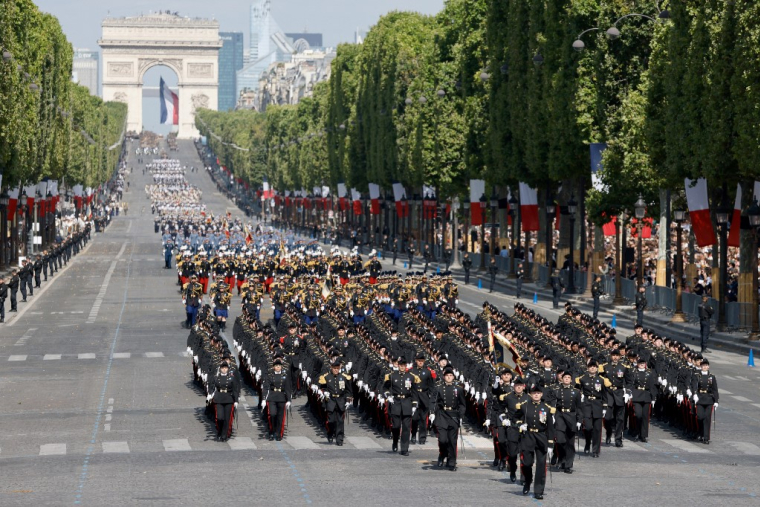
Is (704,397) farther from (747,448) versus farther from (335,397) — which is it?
(335,397)

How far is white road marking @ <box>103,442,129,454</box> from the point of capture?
29.3 m

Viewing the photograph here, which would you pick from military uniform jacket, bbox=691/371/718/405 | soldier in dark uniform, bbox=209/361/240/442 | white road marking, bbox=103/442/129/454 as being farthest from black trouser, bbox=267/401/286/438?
military uniform jacket, bbox=691/371/718/405

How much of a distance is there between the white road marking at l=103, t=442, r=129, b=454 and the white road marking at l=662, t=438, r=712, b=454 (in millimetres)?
10093

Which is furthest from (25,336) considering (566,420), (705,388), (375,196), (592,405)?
(375,196)

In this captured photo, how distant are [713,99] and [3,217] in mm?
44419

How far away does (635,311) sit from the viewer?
60.0m

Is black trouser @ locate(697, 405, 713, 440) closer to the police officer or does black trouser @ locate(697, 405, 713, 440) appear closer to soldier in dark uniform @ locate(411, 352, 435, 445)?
soldier in dark uniform @ locate(411, 352, 435, 445)

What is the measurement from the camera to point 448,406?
88.5 ft

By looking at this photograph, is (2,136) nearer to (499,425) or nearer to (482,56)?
(482,56)

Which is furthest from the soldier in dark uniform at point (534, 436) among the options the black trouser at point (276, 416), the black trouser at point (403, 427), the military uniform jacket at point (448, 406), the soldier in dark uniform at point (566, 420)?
the black trouser at point (276, 416)

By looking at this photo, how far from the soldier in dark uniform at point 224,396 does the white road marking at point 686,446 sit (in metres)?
8.22

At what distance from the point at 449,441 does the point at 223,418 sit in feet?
18.2

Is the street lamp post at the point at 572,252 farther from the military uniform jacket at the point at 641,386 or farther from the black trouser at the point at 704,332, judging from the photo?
the military uniform jacket at the point at 641,386

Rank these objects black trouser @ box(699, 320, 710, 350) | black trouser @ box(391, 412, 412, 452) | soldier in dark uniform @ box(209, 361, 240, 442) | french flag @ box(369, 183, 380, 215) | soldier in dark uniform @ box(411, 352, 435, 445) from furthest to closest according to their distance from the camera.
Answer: french flag @ box(369, 183, 380, 215)
black trouser @ box(699, 320, 710, 350)
soldier in dark uniform @ box(209, 361, 240, 442)
black trouser @ box(391, 412, 412, 452)
soldier in dark uniform @ box(411, 352, 435, 445)
